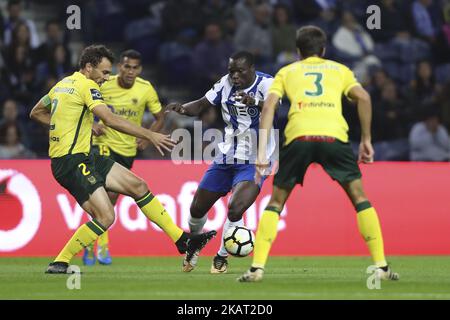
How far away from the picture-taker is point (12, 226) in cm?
1421

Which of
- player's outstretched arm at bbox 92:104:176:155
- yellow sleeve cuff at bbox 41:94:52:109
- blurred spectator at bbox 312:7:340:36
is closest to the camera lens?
player's outstretched arm at bbox 92:104:176:155

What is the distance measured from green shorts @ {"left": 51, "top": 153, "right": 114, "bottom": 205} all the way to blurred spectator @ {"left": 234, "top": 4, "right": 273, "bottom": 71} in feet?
27.0

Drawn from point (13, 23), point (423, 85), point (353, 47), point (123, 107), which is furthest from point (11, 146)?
point (423, 85)

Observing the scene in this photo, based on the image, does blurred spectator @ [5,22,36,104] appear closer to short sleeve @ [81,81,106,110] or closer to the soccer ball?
short sleeve @ [81,81,106,110]

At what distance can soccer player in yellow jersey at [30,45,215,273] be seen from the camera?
35.1 ft

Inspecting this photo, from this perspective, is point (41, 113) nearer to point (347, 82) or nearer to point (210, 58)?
point (347, 82)

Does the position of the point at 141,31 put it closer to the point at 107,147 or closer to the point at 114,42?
the point at 114,42

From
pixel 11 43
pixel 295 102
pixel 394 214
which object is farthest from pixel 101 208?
pixel 11 43

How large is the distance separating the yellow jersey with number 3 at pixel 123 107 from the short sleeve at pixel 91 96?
2.60 metres

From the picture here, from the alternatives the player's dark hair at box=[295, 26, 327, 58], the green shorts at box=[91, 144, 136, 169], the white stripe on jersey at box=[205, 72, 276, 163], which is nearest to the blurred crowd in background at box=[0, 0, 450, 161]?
the green shorts at box=[91, 144, 136, 169]

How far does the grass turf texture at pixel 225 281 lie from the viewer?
8.66 meters

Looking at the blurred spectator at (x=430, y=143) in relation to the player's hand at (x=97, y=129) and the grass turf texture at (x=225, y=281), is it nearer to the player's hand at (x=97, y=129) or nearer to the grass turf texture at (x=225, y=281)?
the grass turf texture at (x=225, y=281)

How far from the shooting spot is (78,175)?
35.2 feet

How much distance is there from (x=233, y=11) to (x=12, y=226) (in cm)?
672
